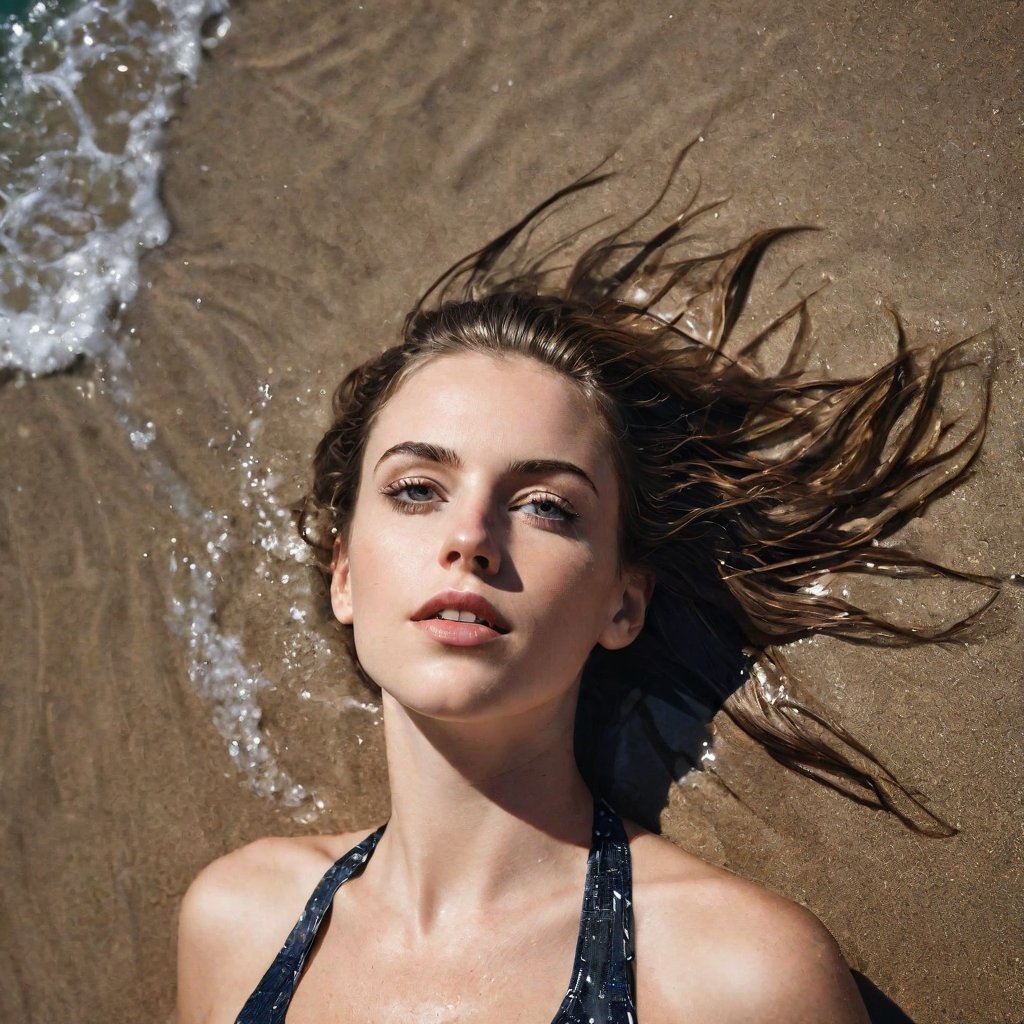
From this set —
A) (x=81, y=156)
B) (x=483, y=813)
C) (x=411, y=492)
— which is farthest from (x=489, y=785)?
(x=81, y=156)

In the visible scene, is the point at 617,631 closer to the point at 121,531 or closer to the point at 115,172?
the point at 121,531

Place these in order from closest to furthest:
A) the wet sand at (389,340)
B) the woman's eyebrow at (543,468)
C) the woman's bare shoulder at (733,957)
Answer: the woman's bare shoulder at (733,957), the woman's eyebrow at (543,468), the wet sand at (389,340)

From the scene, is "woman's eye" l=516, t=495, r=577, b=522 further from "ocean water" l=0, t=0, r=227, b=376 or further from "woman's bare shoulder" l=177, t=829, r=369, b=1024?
"ocean water" l=0, t=0, r=227, b=376

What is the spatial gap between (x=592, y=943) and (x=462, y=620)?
2.92 ft

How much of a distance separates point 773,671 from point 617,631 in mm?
587

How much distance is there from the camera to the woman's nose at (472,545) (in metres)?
2.49

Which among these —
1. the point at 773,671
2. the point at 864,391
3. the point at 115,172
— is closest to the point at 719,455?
the point at 864,391

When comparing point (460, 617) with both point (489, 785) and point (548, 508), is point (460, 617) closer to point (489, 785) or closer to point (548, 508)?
point (548, 508)

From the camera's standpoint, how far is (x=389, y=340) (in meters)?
3.60

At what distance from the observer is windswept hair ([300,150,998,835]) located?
3.06 meters

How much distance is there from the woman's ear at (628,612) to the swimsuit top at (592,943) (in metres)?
0.47

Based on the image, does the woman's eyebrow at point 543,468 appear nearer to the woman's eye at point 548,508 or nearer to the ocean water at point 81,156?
the woman's eye at point 548,508

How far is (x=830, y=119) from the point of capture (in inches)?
134


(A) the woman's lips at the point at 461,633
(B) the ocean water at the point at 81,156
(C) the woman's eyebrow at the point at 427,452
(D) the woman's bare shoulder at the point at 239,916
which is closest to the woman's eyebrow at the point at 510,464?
(C) the woman's eyebrow at the point at 427,452
